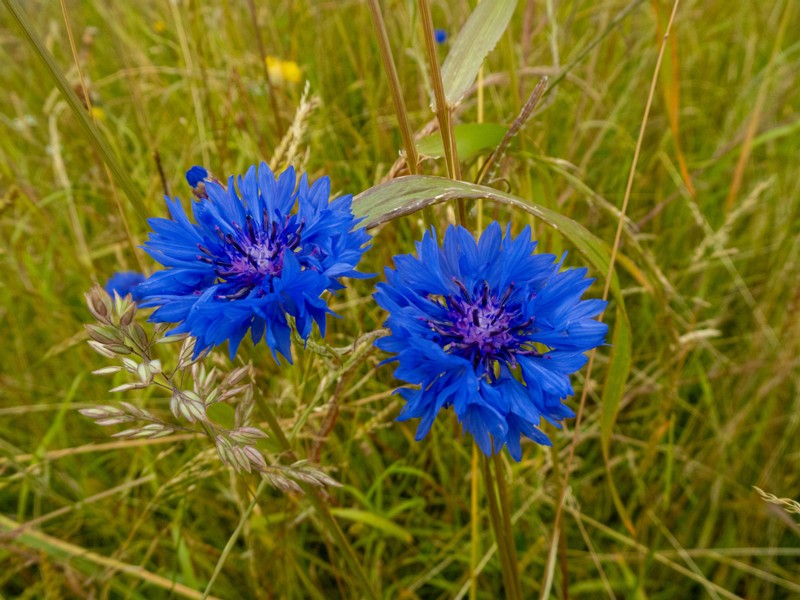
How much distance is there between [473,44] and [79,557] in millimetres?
933

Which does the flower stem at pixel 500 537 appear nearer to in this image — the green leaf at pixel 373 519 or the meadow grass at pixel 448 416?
the meadow grass at pixel 448 416

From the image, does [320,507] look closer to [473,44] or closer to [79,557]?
[473,44]

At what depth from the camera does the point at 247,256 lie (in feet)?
1.75

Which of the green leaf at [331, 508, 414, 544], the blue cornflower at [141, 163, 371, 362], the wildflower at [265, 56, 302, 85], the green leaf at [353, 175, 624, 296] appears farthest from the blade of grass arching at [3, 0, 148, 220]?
the wildflower at [265, 56, 302, 85]

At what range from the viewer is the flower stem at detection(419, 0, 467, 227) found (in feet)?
1.64

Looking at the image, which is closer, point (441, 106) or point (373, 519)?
point (441, 106)

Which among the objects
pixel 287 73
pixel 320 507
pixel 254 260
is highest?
pixel 287 73

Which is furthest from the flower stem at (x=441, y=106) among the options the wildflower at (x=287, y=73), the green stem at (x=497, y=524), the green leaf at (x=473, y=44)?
the wildflower at (x=287, y=73)

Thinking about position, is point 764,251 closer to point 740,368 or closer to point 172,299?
point 740,368

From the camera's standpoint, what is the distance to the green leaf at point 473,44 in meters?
0.58

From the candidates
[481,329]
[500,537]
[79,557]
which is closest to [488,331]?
[481,329]

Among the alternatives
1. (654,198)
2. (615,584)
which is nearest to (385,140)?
(654,198)

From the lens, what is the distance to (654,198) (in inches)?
57.2

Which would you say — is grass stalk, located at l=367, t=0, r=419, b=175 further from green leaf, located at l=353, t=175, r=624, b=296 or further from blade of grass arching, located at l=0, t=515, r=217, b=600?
blade of grass arching, located at l=0, t=515, r=217, b=600
